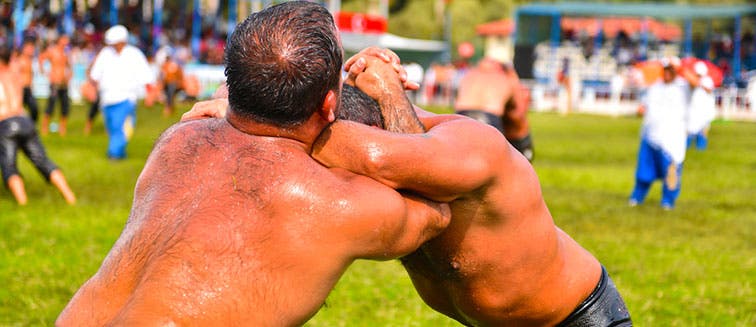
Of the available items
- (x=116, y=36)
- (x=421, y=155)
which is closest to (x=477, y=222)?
(x=421, y=155)

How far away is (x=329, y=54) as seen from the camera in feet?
8.64

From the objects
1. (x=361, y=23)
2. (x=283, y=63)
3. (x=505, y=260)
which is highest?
(x=283, y=63)

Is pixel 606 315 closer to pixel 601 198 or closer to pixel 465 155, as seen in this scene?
pixel 465 155

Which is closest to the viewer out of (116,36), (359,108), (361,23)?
(359,108)

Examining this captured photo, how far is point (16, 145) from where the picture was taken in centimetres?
1063

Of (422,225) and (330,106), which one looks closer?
(330,106)

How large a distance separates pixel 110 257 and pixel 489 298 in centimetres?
123

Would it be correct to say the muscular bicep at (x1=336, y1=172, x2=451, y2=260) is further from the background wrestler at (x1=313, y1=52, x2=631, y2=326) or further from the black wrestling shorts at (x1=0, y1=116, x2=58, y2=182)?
the black wrestling shorts at (x1=0, y1=116, x2=58, y2=182)

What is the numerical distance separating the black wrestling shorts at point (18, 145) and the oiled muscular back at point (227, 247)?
8.21m

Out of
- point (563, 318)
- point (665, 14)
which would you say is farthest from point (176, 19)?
point (563, 318)

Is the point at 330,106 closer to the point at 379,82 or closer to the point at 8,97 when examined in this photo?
the point at 379,82

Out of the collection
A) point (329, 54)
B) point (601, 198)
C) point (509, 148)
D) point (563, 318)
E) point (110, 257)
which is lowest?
point (601, 198)

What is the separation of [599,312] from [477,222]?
696 mm

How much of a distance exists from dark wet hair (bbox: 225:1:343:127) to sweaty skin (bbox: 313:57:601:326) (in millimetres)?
162
